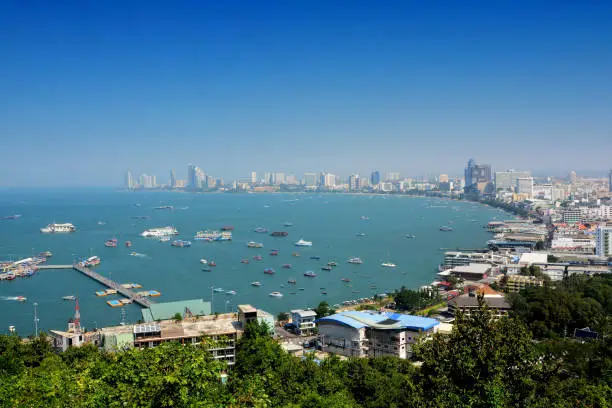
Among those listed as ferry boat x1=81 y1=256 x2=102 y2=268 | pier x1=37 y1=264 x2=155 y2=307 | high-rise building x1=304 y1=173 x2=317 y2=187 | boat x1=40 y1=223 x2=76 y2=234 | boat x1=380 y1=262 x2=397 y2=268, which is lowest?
boat x1=380 y1=262 x2=397 y2=268

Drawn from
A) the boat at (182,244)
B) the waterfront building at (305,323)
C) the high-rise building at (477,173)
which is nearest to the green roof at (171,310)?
the waterfront building at (305,323)

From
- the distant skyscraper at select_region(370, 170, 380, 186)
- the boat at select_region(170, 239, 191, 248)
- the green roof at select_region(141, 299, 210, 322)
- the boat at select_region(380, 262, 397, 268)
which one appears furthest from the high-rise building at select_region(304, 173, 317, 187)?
the green roof at select_region(141, 299, 210, 322)

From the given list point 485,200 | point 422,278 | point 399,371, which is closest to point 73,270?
point 422,278

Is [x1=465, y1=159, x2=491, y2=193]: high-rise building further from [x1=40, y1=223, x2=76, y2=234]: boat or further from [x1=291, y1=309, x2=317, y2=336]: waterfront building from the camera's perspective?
[x1=291, y1=309, x2=317, y2=336]: waterfront building

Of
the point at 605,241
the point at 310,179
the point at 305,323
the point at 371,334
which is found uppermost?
the point at 310,179

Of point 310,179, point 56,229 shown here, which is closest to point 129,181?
point 310,179

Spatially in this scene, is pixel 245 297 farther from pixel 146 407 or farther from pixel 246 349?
pixel 146 407

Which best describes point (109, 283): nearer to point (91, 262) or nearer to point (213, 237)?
point (91, 262)

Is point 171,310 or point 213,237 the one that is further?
point 213,237
